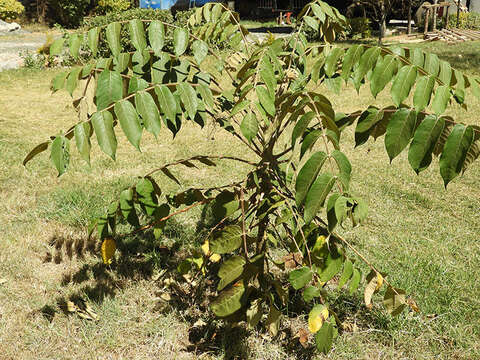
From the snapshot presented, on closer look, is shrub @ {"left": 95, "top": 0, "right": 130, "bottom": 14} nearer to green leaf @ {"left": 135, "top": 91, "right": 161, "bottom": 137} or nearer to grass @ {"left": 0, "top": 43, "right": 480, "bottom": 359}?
grass @ {"left": 0, "top": 43, "right": 480, "bottom": 359}

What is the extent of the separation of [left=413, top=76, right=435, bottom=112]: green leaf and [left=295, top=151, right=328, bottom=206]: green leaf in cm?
54

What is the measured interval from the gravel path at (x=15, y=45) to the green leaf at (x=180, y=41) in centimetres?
1169

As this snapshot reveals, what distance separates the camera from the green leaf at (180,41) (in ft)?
7.18

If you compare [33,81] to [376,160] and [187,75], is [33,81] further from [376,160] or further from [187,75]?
[187,75]

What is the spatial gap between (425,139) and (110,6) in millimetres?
24270

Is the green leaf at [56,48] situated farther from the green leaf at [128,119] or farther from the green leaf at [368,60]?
the green leaf at [368,60]

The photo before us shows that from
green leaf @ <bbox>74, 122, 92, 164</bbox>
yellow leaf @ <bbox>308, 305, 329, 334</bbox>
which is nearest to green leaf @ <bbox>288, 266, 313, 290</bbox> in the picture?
yellow leaf @ <bbox>308, 305, 329, 334</bbox>

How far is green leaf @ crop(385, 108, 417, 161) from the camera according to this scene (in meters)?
1.54

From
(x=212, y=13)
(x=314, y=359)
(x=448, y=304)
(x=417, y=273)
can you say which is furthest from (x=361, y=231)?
(x=212, y=13)

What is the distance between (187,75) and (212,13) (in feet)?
2.70

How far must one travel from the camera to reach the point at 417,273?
10.6ft

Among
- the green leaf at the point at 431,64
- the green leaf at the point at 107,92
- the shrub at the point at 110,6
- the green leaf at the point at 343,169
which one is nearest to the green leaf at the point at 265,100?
the green leaf at the point at 343,169

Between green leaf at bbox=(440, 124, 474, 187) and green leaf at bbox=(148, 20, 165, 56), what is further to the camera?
green leaf at bbox=(148, 20, 165, 56)

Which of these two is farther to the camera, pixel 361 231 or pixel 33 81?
pixel 33 81
